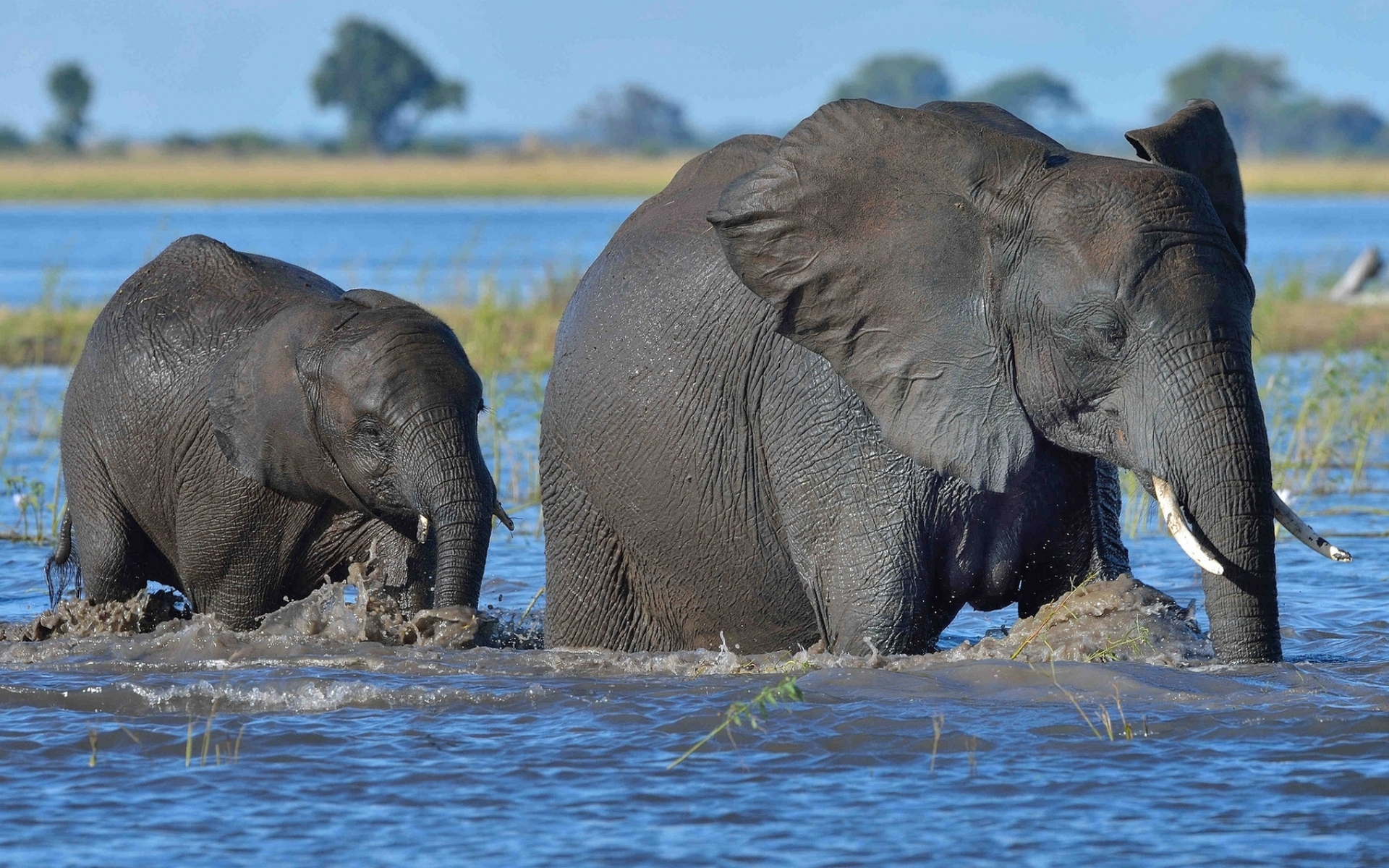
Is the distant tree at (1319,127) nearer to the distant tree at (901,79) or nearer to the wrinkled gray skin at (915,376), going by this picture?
the distant tree at (901,79)

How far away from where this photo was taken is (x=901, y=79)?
146875 mm

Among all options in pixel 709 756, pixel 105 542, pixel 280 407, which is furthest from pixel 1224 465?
pixel 105 542

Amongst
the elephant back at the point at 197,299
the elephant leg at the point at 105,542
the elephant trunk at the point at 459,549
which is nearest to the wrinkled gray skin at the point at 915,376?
the elephant trunk at the point at 459,549

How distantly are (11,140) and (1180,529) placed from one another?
87894 millimetres

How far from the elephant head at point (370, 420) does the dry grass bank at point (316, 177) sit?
4911 cm

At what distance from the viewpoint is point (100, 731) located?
5.81m

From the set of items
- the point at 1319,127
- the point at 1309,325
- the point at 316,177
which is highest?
the point at 1319,127

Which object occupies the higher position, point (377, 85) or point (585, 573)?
point (377, 85)

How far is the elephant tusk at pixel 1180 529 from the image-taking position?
15.0 feet

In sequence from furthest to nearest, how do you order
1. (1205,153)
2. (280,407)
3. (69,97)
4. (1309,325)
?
(69,97) < (1309,325) < (280,407) < (1205,153)

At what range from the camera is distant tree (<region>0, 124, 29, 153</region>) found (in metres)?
84.1

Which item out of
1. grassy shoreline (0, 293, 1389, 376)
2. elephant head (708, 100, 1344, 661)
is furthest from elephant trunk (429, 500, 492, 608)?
grassy shoreline (0, 293, 1389, 376)

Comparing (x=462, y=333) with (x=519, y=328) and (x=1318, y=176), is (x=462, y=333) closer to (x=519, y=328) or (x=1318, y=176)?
(x=519, y=328)

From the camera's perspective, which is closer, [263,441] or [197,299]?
[263,441]
